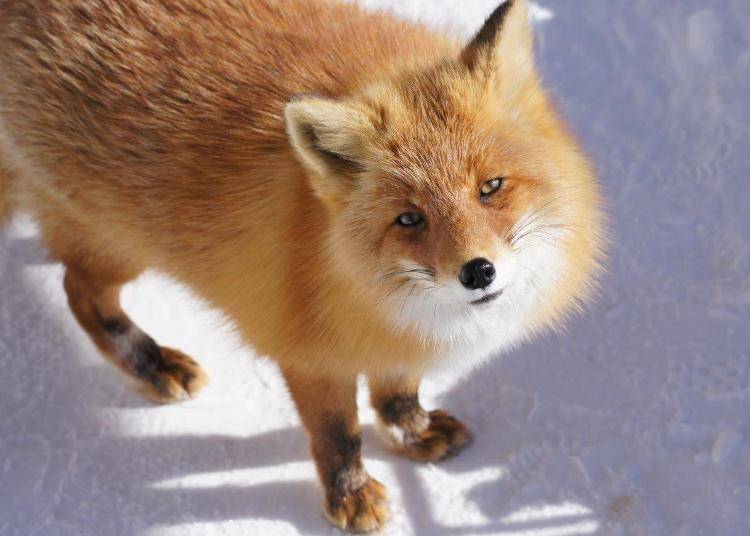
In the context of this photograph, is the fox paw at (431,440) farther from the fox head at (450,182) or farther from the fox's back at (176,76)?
the fox's back at (176,76)

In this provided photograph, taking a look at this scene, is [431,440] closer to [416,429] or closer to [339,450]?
[416,429]

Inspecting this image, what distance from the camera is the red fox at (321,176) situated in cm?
233

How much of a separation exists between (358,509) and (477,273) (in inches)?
55.1

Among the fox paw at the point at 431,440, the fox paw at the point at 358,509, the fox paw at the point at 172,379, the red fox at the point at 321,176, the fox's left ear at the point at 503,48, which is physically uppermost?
the fox's left ear at the point at 503,48

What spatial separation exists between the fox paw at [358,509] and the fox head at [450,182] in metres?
0.95

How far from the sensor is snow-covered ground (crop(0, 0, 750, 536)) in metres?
A: 3.24

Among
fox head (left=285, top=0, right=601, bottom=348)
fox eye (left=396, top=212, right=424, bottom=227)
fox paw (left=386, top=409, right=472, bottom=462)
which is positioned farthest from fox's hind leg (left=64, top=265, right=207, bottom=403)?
fox eye (left=396, top=212, right=424, bottom=227)

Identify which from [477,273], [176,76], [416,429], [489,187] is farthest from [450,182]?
[416,429]

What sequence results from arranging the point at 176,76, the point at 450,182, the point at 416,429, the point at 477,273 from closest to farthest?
the point at 477,273, the point at 450,182, the point at 176,76, the point at 416,429

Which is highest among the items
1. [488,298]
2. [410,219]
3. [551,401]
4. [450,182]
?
[450,182]

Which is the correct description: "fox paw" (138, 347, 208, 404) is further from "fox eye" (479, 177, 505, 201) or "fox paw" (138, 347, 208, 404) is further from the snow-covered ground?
"fox eye" (479, 177, 505, 201)

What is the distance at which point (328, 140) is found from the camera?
2.32 meters

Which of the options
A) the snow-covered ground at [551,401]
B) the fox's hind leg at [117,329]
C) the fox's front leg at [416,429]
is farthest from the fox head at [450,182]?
the fox's hind leg at [117,329]

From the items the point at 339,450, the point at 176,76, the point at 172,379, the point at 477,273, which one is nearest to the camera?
the point at 477,273
